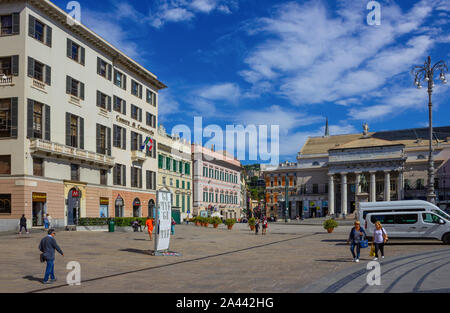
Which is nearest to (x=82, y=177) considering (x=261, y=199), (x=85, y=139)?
(x=85, y=139)

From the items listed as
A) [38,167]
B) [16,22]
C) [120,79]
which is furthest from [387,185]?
[16,22]

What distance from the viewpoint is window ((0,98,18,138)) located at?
35.3 metres

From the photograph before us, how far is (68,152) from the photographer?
40.4 meters

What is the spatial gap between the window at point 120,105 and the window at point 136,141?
3059 mm

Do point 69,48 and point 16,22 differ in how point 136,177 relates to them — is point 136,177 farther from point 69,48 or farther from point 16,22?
point 16,22

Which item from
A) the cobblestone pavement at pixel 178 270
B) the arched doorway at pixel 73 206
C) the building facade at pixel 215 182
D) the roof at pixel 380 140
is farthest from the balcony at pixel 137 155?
the roof at pixel 380 140

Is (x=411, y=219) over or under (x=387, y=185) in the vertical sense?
under

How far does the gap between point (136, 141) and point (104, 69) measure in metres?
10.0

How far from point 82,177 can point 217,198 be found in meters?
47.4

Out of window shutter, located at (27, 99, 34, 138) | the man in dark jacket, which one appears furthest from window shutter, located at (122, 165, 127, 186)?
the man in dark jacket

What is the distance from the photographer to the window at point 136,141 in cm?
5406

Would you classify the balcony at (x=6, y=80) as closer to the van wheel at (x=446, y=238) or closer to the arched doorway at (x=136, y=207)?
the arched doorway at (x=136, y=207)
